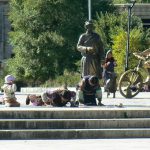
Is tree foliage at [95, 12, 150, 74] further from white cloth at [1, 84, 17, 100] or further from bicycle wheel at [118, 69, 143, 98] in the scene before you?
white cloth at [1, 84, 17, 100]

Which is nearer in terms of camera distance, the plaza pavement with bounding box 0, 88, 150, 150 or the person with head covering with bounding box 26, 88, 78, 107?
the plaza pavement with bounding box 0, 88, 150, 150

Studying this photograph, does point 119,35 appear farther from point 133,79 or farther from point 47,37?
point 133,79

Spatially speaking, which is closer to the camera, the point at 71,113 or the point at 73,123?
the point at 73,123

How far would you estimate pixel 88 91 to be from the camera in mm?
19516

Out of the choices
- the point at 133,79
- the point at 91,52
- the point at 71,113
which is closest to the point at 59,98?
the point at 91,52

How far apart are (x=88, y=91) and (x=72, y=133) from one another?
2.96 meters

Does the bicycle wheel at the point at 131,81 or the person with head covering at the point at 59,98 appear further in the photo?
the bicycle wheel at the point at 131,81

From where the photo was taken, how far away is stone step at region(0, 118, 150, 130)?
17.1 m

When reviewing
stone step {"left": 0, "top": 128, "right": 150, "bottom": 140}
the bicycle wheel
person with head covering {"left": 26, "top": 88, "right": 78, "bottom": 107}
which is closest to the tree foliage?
the bicycle wheel

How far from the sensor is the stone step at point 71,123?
17.1m

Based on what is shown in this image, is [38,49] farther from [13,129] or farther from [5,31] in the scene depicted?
[13,129]
